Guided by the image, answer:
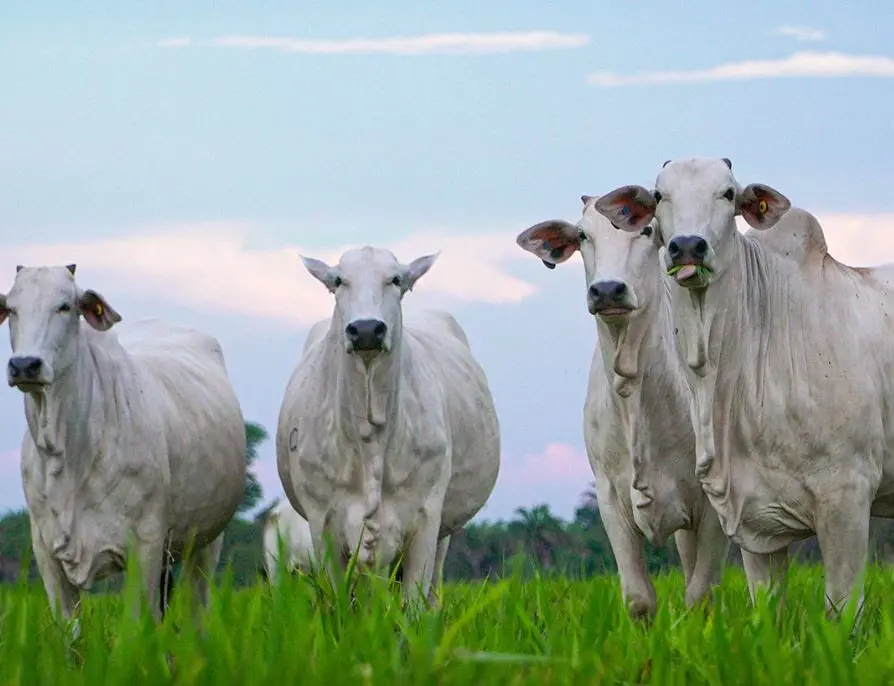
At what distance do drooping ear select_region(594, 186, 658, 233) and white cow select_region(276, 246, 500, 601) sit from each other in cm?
124

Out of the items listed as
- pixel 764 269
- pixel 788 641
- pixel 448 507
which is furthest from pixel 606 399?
pixel 788 641

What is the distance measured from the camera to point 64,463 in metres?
7.96

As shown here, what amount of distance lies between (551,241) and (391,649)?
3753mm

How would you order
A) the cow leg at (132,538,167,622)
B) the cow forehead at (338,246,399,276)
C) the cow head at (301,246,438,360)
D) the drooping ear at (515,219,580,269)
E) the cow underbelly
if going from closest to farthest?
the cow underbelly → the drooping ear at (515,219,580,269) → the cow head at (301,246,438,360) → the cow forehead at (338,246,399,276) → the cow leg at (132,538,167,622)

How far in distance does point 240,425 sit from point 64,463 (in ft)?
5.68

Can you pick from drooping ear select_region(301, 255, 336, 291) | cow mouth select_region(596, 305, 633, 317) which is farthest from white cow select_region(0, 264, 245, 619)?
cow mouth select_region(596, 305, 633, 317)

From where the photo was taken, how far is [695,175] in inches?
262

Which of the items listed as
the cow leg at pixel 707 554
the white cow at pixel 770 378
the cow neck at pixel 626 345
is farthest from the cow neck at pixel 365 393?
the cow leg at pixel 707 554

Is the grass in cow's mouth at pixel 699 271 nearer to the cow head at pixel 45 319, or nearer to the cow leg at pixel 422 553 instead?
the cow leg at pixel 422 553

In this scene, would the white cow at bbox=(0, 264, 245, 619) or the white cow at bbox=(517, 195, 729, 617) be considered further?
the white cow at bbox=(0, 264, 245, 619)

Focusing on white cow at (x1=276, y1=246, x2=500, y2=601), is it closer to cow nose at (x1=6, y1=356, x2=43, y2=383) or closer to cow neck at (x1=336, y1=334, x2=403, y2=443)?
cow neck at (x1=336, y1=334, x2=403, y2=443)

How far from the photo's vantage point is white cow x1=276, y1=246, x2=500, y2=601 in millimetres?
7727

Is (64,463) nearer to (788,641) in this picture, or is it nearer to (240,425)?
(240,425)

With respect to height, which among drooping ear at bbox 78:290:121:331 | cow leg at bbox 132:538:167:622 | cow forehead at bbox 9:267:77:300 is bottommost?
cow leg at bbox 132:538:167:622
